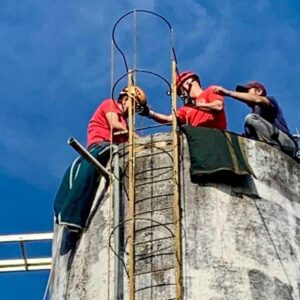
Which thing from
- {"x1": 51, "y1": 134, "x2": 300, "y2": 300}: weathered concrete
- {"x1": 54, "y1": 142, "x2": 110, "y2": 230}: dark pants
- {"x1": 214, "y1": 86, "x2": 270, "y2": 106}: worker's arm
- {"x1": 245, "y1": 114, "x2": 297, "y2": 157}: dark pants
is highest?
{"x1": 214, "y1": 86, "x2": 270, "y2": 106}: worker's arm

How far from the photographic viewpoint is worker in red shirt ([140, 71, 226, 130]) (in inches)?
664

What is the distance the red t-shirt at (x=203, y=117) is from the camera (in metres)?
16.8

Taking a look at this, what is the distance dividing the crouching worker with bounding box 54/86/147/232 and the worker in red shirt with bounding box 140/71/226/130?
366 mm

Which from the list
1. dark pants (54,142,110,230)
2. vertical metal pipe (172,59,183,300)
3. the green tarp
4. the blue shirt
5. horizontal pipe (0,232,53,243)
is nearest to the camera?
vertical metal pipe (172,59,183,300)

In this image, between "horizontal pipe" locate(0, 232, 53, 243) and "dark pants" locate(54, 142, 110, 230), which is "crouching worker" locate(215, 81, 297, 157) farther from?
"horizontal pipe" locate(0, 232, 53, 243)

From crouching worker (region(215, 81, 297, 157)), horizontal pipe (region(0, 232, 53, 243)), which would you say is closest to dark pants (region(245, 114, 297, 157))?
crouching worker (region(215, 81, 297, 157))

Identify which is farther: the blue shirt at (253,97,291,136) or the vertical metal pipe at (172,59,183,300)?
the blue shirt at (253,97,291,136)

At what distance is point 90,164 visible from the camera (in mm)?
16125

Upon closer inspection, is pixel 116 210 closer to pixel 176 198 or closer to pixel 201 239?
pixel 176 198

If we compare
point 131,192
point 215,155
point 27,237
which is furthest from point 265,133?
point 27,237

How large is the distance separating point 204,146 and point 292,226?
1497 mm

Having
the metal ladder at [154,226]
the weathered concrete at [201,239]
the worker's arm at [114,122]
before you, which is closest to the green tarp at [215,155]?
the weathered concrete at [201,239]

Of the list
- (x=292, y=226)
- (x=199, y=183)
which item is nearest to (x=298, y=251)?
(x=292, y=226)

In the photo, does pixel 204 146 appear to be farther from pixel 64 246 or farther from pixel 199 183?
pixel 64 246
